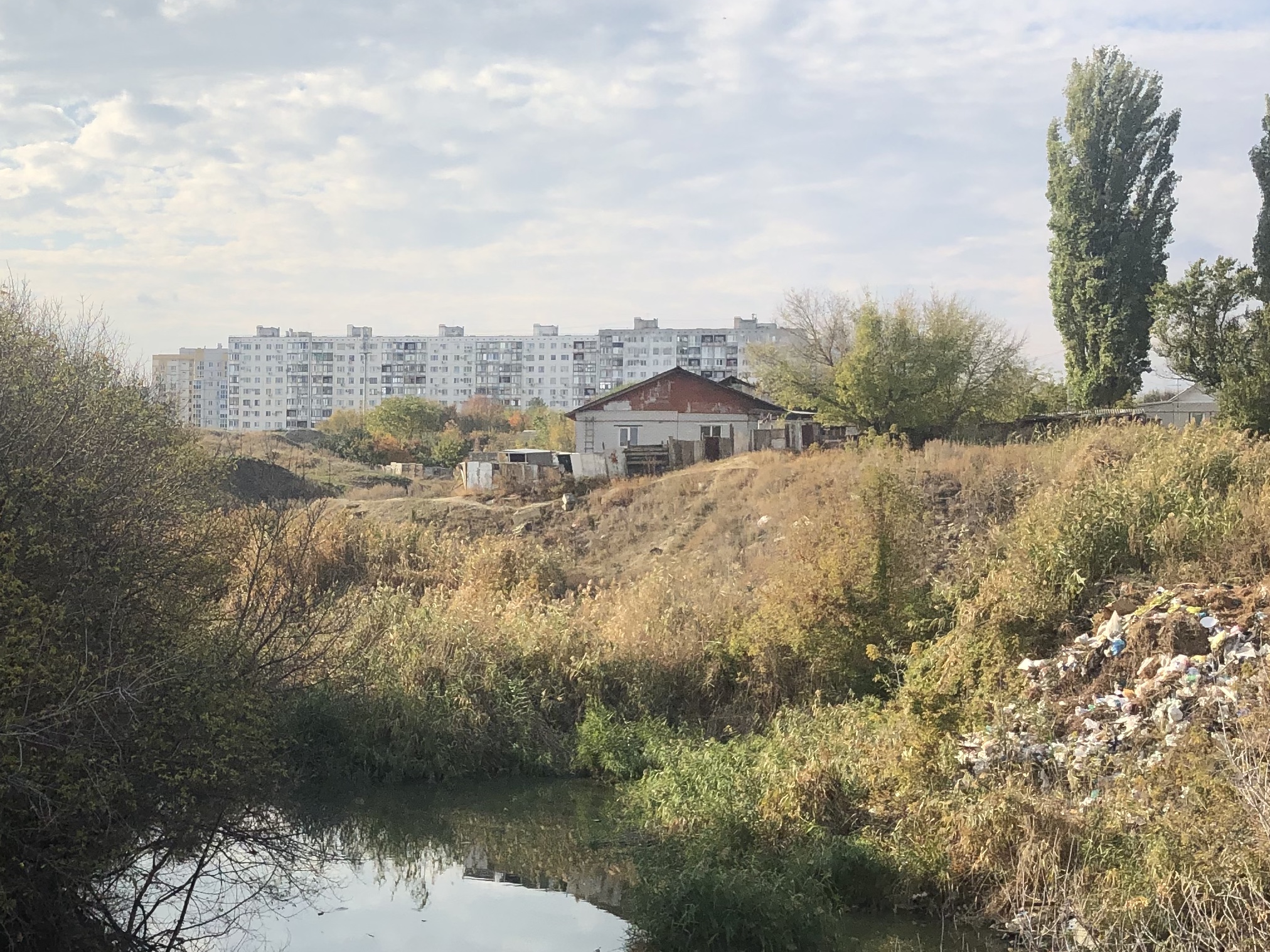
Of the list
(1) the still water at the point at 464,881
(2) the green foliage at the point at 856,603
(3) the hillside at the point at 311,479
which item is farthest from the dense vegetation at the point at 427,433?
(1) the still water at the point at 464,881

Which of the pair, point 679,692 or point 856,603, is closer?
point 856,603

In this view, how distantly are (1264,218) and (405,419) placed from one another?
48816mm

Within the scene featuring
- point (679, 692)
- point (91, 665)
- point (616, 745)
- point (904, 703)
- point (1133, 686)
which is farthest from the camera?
point (679, 692)

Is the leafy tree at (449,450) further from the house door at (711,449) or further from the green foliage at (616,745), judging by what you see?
the green foliage at (616,745)

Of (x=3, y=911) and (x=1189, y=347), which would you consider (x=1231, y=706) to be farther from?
(x=1189, y=347)

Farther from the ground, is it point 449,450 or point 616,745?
point 449,450

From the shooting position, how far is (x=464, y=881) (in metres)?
13.0

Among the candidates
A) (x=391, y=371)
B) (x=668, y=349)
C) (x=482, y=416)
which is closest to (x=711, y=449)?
(x=482, y=416)

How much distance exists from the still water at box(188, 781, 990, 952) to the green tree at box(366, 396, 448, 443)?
51.9 m

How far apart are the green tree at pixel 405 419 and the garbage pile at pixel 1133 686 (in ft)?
182

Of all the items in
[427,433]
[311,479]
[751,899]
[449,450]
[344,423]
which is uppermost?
[344,423]

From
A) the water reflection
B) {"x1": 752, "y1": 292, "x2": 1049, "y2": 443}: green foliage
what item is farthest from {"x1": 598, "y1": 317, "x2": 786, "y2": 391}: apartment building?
the water reflection

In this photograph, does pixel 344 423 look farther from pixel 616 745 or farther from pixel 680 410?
pixel 616 745

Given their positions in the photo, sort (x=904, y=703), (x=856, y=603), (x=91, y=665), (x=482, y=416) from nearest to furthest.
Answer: (x=91, y=665) < (x=904, y=703) < (x=856, y=603) < (x=482, y=416)
